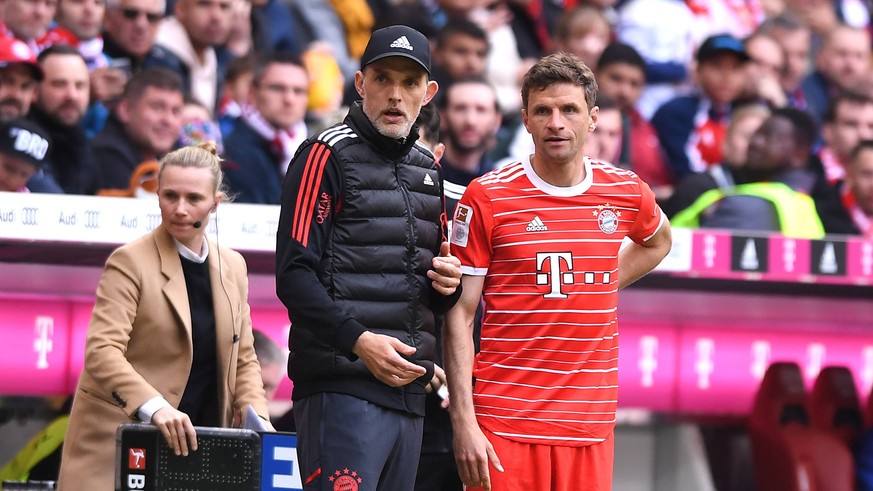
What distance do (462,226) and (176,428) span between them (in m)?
1.05

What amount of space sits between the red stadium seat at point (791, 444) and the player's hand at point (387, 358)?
3.87 m

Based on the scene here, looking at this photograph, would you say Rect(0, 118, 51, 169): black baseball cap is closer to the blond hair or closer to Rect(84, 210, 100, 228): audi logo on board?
Rect(84, 210, 100, 228): audi logo on board

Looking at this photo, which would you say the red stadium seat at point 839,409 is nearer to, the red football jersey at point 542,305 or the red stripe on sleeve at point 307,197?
the red football jersey at point 542,305

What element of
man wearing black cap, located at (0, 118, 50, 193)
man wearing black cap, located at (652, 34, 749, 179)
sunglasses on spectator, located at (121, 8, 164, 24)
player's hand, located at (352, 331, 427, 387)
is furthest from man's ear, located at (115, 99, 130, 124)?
player's hand, located at (352, 331, 427, 387)

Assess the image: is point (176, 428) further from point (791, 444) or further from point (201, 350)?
point (791, 444)

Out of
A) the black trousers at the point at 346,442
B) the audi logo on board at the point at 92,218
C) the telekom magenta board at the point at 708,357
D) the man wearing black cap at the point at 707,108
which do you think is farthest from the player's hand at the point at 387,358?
the man wearing black cap at the point at 707,108

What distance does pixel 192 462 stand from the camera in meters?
4.34

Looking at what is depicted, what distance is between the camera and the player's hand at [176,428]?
426cm

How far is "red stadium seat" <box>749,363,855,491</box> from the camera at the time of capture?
7.00 m

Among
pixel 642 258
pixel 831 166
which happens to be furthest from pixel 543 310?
pixel 831 166

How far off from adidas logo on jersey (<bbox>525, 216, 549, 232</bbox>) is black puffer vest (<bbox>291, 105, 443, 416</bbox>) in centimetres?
42

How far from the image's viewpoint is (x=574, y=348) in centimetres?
410

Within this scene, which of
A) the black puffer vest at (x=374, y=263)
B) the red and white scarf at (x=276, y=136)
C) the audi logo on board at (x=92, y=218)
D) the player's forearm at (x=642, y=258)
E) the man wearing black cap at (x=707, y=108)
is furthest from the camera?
the man wearing black cap at (x=707, y=108)

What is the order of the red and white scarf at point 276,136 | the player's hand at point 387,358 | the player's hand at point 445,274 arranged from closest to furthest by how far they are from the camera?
the player's hand at point 387,358
the player's hand at point 445,274
the red and white scarf at point 276,136
